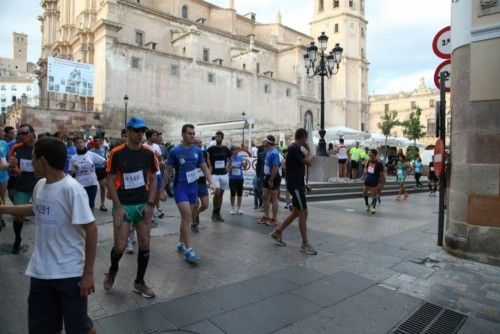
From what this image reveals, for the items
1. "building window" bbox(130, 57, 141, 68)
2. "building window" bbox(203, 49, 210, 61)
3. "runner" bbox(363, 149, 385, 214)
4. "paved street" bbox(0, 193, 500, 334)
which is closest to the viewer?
"paved street" bbox(0, 193, 500, 334)

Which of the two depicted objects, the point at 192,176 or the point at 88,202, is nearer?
the point at 88,202

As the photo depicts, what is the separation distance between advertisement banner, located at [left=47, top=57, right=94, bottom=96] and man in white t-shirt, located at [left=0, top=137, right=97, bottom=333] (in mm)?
31472

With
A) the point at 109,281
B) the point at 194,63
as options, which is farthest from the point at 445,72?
the point at 194,63

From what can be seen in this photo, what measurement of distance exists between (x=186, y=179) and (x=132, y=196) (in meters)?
1.40

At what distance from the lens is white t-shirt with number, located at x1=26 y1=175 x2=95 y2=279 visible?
2.60 m

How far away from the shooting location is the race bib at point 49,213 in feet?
8.59

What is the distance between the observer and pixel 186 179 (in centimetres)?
583

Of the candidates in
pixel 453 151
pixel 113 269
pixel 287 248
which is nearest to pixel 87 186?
pixel 113 269

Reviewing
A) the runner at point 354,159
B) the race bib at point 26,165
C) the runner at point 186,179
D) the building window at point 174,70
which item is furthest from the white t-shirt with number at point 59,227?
the building window at point 174,70

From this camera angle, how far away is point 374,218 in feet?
33.8

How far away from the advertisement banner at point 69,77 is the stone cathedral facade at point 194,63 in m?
3.19

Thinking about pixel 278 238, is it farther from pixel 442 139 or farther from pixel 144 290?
pixel 442 139

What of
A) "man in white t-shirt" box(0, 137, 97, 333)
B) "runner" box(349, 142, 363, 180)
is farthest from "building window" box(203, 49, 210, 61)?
"man in white t-shirt" box(0, 137, 97, 333)

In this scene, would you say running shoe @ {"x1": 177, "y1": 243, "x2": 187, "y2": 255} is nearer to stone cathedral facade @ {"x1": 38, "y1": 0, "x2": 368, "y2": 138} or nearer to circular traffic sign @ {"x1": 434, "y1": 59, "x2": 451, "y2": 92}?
circular traffic sign @ {"x1": 434, "y1": 59, "x2": 451, "y2": 92}
